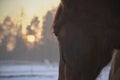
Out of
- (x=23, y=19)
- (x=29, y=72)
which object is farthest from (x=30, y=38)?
(x=29, y=72)

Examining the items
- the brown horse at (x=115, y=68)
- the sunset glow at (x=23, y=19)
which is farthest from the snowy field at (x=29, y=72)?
the brown horse at (x=115, y=68)

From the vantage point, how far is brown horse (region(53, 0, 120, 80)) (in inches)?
11.6

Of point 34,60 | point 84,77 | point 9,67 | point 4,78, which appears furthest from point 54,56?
point 84,77

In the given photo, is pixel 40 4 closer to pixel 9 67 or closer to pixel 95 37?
pixel 9 67

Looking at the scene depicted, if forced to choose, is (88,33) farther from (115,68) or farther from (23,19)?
(23,19)

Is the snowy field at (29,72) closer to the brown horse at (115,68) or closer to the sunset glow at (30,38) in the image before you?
the sunset glow at (30,38)

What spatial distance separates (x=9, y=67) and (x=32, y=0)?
2.24ft

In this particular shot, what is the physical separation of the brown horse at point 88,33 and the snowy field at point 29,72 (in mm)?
2373

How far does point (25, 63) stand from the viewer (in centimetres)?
346

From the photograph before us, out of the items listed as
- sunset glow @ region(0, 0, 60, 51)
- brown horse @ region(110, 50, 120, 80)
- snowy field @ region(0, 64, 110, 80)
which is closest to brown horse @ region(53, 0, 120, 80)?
brown horse @ region(110, 50, 120, 80)

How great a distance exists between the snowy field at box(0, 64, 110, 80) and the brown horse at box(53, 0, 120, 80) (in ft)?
7.78

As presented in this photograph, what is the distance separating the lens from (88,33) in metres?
0.30

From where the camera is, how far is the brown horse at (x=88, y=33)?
0.29 m

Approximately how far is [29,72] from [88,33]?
2859 mm
